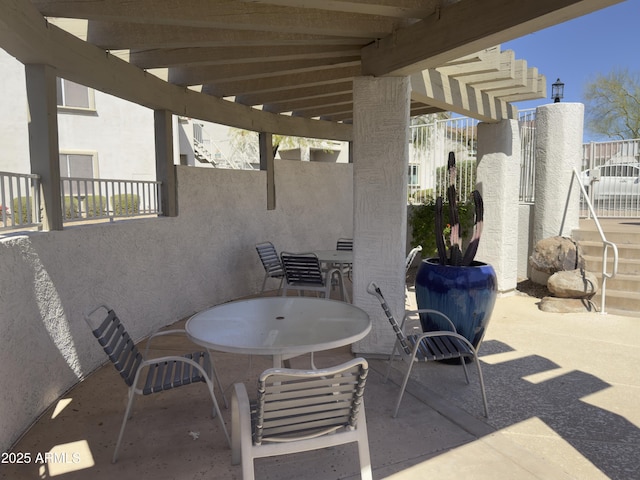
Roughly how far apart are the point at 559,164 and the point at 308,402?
6126mm

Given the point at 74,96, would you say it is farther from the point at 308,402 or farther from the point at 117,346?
the point at 308,402

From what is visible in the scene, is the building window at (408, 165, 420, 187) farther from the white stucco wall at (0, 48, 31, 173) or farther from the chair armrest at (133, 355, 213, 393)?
the white stucco wall at (0, 48, 31, 173)

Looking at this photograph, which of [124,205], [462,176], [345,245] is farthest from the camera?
[462,176]

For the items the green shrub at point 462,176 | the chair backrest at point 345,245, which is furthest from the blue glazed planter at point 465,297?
the green shrub at point 462,176

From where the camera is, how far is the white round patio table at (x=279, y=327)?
2.32m

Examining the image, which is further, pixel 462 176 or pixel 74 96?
pixel 74 96

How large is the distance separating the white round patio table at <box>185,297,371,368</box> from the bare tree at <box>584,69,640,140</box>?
21.9 meters

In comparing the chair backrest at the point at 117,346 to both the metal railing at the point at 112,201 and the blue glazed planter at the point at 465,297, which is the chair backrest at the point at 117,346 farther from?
the blue glazed planter at the point at 465,297

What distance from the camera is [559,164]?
667 centimetres

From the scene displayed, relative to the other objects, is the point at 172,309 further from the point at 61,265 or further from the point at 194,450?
the point at 194,450

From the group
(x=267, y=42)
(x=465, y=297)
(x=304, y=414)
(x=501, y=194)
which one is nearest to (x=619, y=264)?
(x=501, y=194)

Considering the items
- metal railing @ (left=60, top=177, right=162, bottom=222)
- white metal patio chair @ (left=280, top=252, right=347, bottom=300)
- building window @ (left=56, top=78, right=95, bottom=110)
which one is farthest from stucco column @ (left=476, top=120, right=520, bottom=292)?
building window @ (left=56, top=78, right=95, bottom=110)

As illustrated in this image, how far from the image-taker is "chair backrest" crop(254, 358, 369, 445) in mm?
1896

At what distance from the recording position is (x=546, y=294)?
21.3 feet
